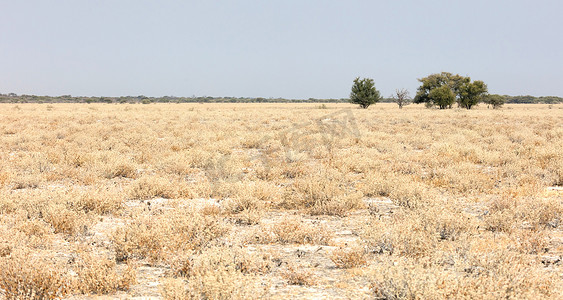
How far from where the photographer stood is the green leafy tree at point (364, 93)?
6334 cm

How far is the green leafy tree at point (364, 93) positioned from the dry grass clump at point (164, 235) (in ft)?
199

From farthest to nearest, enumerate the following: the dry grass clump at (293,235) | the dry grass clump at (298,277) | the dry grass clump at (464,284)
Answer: the dry grass clump at (293,235)
the dry grass clump at (298,277)
the dry grass clump at (464,284)

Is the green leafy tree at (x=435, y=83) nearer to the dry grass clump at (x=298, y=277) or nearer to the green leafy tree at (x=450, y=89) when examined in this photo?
the green leafy tree at (x=450, y=89)

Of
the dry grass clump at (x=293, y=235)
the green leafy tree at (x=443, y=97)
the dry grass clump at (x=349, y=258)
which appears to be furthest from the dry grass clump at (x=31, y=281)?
the green leafy tree at (x=443, y=97)

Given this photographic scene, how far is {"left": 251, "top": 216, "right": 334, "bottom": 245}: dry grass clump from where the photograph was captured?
5359mm

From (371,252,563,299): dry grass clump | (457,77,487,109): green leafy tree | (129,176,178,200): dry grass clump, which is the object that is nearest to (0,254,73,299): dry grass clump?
(371,252,563,299): dry grass clump

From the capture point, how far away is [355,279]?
165 inches

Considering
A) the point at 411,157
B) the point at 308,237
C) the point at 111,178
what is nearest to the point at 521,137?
the point at 411,157

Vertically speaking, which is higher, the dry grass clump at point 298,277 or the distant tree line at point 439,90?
the distant tree line at point 439,90

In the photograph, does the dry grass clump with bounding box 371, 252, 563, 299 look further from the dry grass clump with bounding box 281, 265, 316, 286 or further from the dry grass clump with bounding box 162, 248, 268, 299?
the dry grass clump with bounding box 162, 248, 268, 299

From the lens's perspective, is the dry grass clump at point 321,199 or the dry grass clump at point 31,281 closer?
the dry grass clump at point 31,281

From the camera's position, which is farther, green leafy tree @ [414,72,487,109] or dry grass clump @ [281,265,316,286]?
green leafy tree @ [414,72,487,109]

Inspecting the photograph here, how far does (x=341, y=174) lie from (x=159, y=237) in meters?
5.81

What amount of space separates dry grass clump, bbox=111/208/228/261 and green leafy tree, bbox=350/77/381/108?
60523 mm
